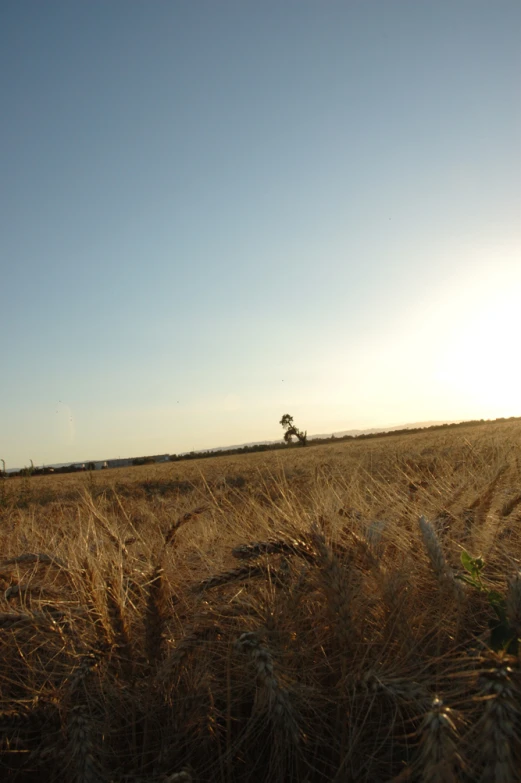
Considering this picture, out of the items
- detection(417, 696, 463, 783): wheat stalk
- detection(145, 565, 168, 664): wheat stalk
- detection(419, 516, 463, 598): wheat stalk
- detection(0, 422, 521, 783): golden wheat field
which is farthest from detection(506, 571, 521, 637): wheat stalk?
detection(145, 565, 168, 664): wheat stalk

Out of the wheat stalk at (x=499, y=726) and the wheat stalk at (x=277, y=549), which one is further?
the wheat stalk at (x=277, y=549)

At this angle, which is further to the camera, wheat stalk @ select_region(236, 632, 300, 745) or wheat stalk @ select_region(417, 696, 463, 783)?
wheat stalk @ select_region(236, 632, 300, 745)

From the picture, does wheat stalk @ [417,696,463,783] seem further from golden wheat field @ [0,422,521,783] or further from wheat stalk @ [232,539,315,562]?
wheat stalk @ [232,539,315,562]

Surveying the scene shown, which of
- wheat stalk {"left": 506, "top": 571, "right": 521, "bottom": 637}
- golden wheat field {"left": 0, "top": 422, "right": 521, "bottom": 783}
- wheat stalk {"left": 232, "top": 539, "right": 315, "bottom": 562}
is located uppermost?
wheat stalk {"left": 232, "top": 539, "right": 315, "bottom": 562}

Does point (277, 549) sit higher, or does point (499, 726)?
point (277, 549)

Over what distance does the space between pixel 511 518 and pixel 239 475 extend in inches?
502

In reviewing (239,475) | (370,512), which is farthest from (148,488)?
(370,512)

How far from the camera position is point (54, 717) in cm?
151

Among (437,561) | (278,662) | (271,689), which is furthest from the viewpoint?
A: (437,561)

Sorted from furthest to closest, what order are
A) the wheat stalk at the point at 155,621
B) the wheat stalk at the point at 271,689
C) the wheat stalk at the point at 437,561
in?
the wheat stalk at the point at 155,621
the wheat stalk at the point at 437,561
the wheat stalk at the point at 271,689

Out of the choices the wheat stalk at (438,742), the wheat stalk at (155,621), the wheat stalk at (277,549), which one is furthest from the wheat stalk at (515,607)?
the wheat stalk at (155,621)

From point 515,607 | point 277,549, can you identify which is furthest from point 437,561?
point 277,549

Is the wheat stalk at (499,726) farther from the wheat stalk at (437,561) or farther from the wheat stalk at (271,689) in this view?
the wheat stalk at (437,561)

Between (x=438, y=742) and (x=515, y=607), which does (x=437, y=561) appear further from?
(x=438, y=742)
